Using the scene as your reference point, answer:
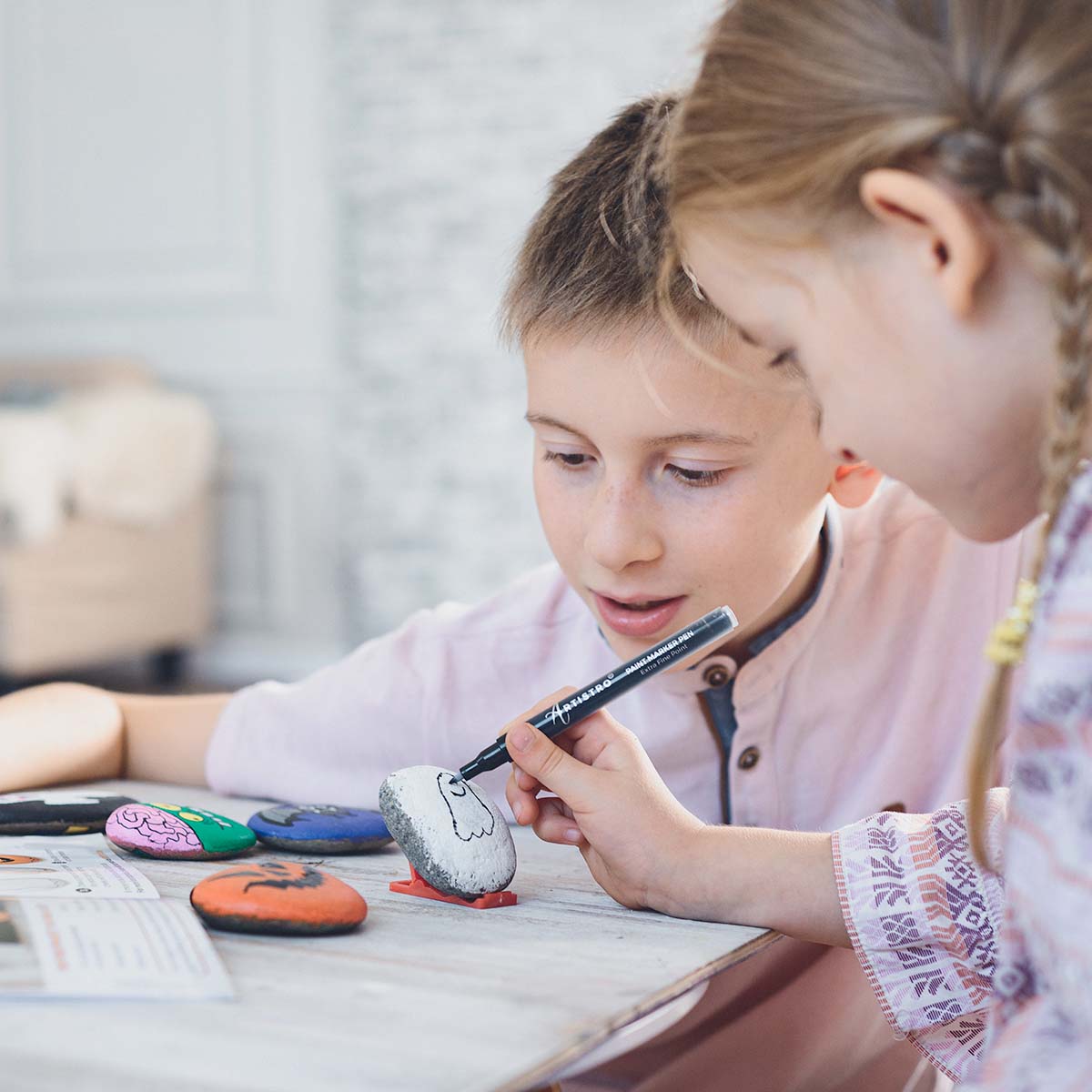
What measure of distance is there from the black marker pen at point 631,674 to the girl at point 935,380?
0.02 meters

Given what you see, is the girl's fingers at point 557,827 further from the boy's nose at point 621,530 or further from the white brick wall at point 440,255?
the white brick wall at point 440,255

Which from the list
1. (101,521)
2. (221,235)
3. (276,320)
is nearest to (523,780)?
(101,521)

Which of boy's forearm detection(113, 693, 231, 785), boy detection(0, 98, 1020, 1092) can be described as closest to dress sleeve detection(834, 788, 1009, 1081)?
boy detection(0, 98, 1020, 1092)

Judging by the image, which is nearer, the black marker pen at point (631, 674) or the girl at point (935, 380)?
the girl at point (935, 380)

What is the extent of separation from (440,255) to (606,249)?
2793 mm

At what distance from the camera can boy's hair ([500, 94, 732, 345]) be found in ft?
2.79

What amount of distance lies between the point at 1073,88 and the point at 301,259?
3.48m

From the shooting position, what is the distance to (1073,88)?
19.4 inches

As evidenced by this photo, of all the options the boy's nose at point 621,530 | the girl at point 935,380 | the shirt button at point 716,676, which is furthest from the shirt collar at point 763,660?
the girl at point 935,380

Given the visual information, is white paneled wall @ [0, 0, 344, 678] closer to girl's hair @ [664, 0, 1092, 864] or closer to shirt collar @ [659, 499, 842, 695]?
shirt collar @ [659, 499, 842, 695]

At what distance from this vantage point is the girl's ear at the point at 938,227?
0.51 metres

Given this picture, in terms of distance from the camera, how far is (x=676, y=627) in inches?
34.4

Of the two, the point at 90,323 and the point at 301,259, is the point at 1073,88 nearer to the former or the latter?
the point at 301,259

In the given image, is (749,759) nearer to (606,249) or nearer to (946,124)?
(606,249)
